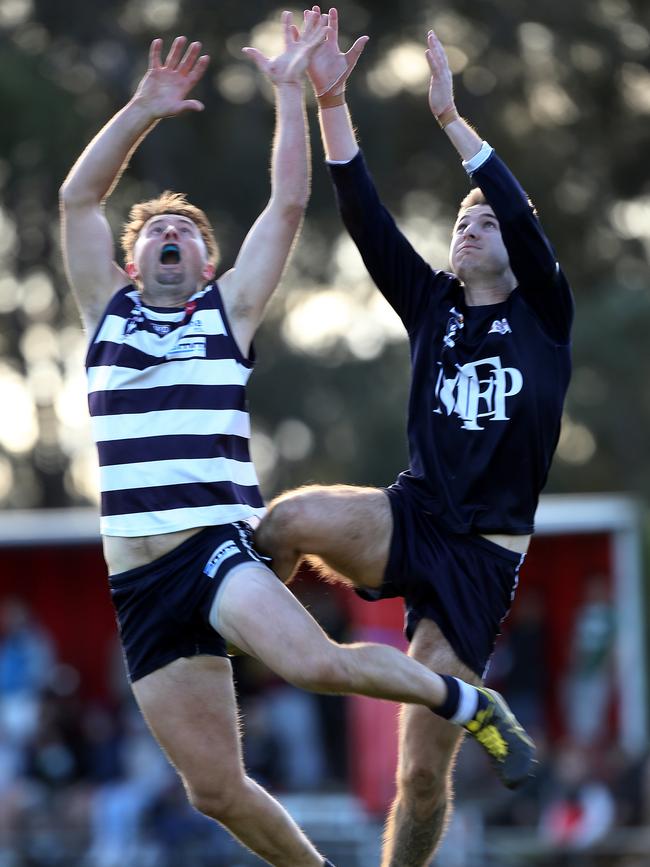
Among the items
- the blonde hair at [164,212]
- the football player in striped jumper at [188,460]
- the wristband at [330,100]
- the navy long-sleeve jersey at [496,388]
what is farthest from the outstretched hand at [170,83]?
the navy long-sleeve jersey at [496,388]

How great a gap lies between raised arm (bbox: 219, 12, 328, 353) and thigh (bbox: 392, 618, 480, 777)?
48.0 inches

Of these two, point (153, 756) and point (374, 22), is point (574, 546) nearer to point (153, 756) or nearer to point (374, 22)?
point (153, 756)

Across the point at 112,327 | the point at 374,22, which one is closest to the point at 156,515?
the point at 112,327

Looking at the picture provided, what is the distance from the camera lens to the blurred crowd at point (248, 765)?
11.0 m

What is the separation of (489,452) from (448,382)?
1.03 ft

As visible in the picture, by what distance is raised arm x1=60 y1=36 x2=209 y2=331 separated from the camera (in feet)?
18.8

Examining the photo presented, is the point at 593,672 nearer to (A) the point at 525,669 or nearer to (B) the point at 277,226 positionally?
(A) the point at 525,669

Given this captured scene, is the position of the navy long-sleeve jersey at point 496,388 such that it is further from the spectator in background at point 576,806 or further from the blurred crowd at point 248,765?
the spectator in background at point 576,806

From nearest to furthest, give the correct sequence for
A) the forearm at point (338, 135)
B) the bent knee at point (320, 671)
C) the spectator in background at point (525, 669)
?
the bent knee at point (320, 671)
the forearm at point (338, 135)
the spectator in background at point (525, 669)

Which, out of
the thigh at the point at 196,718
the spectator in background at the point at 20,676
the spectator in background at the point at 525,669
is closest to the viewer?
the thigh at the point at 196,718

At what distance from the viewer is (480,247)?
18.8ft

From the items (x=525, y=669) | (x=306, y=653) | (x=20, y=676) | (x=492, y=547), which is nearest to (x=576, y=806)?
(x=525, y=669)

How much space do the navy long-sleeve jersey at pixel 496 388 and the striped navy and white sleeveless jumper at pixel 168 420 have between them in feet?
2.19

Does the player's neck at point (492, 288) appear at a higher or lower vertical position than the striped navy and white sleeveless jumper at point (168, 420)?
higher
